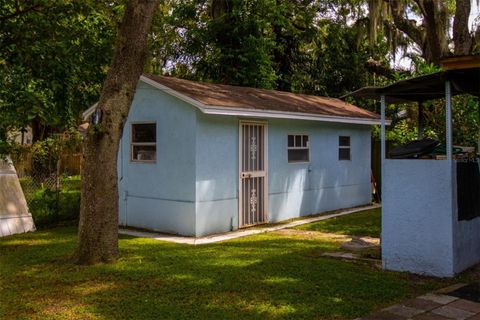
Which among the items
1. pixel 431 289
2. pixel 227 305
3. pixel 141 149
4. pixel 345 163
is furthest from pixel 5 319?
pixel 345 163

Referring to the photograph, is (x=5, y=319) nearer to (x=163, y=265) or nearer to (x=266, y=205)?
(x=163, y=265)

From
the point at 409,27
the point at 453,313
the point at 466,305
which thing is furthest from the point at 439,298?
the point at 409,27

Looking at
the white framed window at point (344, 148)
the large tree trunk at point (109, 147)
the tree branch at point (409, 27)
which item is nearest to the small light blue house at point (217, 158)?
the white framed window at point (344, 148)

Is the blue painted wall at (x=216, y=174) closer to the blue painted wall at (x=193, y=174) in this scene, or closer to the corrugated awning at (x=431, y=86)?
the blue painted wall at (x=193, y=174)

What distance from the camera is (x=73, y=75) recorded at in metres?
9.36

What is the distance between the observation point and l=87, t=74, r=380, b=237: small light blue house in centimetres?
985

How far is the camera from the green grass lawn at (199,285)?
512cm

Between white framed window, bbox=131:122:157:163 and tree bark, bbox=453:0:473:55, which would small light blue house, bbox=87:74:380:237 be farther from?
tree bark, bbox=453:0:473:55

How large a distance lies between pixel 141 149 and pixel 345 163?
5858 mm

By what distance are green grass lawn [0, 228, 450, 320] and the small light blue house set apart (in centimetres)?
173

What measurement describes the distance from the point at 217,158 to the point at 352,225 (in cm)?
336

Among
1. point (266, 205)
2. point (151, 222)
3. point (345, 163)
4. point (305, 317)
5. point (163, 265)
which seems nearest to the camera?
point (305, 317)

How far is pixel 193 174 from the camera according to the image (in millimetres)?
9727

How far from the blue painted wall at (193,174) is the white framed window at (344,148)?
5.09 feet
